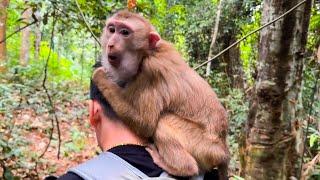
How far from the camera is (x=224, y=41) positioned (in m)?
10.8

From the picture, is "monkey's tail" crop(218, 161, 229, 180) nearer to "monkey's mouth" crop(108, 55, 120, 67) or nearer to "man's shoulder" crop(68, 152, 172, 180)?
"man's shoulder" crop(68, 152, 172, 180)

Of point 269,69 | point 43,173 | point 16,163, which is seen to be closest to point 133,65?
point 269,69

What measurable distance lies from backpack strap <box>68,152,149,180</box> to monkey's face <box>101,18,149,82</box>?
92 cm

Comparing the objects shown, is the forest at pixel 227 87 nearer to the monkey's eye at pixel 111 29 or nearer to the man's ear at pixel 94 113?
the monkey's eye at pixel 111 29

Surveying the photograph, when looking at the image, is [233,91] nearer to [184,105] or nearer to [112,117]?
[184,105]

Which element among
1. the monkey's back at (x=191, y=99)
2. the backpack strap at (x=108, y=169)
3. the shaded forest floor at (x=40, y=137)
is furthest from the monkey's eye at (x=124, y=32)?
the shaded forest floor at (x=40, y=137)

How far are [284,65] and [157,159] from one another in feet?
5.69

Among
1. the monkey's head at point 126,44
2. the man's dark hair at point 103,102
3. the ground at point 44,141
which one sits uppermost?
the monkey's head at point 126,44

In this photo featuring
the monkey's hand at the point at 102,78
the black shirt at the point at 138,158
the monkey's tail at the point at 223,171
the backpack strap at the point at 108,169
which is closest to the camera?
the backpack strap at the point at 108,169

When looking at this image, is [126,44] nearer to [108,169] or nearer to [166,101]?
[166,101]

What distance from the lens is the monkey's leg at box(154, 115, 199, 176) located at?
1.89 metres

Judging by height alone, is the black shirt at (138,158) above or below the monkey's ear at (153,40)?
below

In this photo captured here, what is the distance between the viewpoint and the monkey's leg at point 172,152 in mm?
1887

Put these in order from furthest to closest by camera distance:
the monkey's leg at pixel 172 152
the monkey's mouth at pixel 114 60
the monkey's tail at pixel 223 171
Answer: the monkey's mouth at pixel 114 60 → the monkey's tail at pixel 223 171 → the monkey's leg at pixel 172 152
